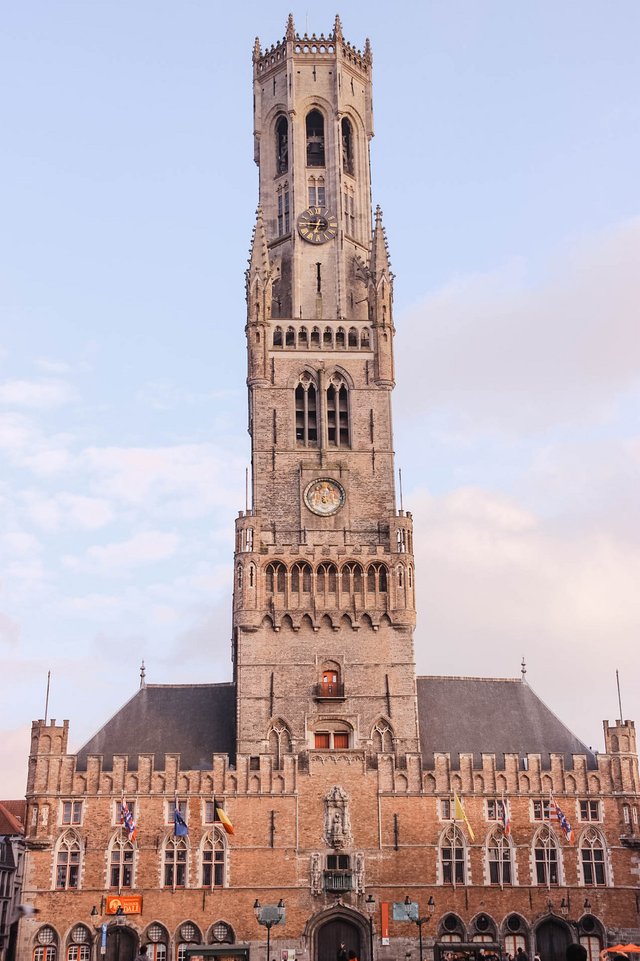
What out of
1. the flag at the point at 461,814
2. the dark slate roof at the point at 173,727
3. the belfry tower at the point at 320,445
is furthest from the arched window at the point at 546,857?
the dark slate roof at the point at 173,727

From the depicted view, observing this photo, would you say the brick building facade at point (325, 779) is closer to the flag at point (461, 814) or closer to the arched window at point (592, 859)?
the arched window at point (592, 859)

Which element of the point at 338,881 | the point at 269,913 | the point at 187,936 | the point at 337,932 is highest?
the point at 338,881

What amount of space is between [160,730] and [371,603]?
557 inches

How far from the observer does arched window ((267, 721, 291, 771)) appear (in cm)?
5994

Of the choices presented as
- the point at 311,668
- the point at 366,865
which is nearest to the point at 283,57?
the point at 311,668

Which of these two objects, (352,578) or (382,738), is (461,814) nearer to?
(382,738)

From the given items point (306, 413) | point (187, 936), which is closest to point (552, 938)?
point (187, 936)

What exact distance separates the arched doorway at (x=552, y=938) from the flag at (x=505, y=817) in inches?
190

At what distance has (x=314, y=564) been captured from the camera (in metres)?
63.3

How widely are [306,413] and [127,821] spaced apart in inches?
1041

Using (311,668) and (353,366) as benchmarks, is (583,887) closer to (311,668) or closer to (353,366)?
(311,668)

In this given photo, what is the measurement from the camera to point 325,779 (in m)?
59.2

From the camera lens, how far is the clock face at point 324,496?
65438 mm

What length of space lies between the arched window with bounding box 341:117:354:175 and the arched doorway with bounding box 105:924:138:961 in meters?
50.3
